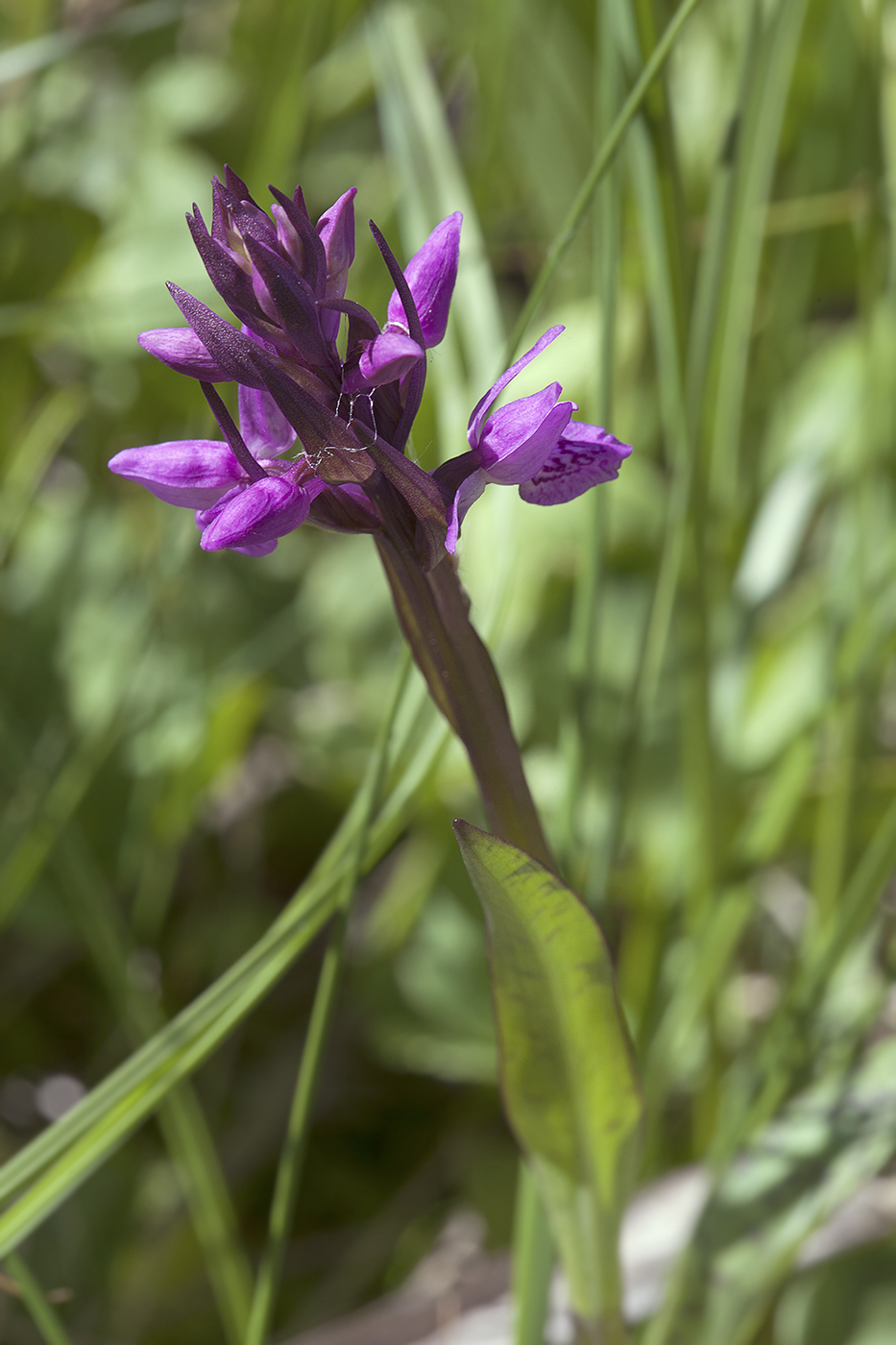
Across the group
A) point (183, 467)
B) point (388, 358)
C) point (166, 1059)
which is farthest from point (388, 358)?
point (166, 1059)

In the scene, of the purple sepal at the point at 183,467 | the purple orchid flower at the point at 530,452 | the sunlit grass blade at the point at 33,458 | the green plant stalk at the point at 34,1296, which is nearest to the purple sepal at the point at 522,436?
the purple orchid flower at the point at 530,452

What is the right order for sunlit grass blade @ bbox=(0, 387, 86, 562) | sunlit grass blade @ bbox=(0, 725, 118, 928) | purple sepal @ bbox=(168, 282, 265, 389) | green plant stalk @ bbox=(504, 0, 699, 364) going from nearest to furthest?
purple sepal @ bbox=(168, 282, 265, 389), green plant stalk @ bbox=(504, 0, 699, 364), sunlit grass blade @ bbox=(0, 725, 118, 928), sunlit grass blade @ bbox=(0, 387, 86, 562)

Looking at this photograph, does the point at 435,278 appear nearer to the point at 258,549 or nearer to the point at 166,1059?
the point at 258,549

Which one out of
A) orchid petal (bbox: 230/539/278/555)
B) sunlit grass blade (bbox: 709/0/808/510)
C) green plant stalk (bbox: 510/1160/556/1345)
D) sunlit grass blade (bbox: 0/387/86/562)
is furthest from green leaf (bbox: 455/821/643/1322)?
sunlit grass blade (bbox: 0/387/86/562)

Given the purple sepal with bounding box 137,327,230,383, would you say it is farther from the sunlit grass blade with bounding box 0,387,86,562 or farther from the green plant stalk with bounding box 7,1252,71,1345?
the sunlit grass blade with bounding box 0,387,86,562

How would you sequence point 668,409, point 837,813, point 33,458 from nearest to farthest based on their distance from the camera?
point 668,409
point 837,813
point 33,458

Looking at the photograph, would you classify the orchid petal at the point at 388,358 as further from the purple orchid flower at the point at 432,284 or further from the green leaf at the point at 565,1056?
the green leaf at the point at 565,1056
